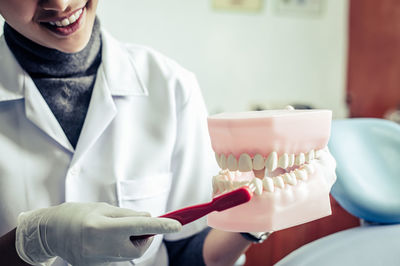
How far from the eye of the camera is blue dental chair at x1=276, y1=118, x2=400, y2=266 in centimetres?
82

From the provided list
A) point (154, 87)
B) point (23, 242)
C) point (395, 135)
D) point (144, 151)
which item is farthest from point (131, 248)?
point (395, 135)

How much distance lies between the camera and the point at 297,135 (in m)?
0.71

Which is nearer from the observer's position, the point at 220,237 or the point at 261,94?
the point at 220,237

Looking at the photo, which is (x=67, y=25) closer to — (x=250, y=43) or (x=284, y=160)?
(x=284, y=160)

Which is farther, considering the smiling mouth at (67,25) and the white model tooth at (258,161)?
the smiling mouth at (67,25)

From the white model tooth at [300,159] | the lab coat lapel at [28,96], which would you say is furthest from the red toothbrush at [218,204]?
the lab coat lapel at [28,96]

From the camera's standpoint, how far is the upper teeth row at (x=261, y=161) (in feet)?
2.30

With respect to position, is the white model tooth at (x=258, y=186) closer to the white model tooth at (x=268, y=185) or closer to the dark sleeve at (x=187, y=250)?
the white model tooth at (x=268, y=185)

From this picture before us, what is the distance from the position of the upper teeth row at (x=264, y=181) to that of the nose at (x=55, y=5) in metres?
0.44

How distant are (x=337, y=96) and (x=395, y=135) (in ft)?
6.10

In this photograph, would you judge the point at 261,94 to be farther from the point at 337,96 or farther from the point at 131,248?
the point at 131,248

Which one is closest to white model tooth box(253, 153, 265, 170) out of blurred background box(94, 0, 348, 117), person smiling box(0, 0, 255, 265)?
person smiling box(0, 0, 255, 265)

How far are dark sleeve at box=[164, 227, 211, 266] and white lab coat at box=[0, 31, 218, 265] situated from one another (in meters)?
0.02

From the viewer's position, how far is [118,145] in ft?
3.10
